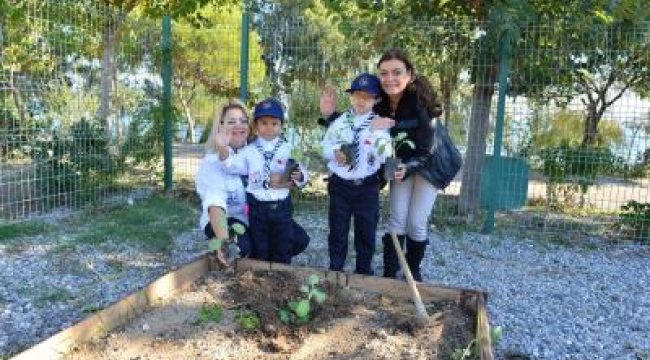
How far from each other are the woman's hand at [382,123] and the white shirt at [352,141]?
0.11 feet

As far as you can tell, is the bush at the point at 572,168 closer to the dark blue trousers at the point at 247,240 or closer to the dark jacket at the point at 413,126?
the dark jacket at the point at 413,126

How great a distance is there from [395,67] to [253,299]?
158cm

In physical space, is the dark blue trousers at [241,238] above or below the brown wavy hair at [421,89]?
below

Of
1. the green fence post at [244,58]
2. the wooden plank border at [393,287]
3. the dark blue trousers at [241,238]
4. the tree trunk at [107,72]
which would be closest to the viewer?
the wooden plank border at [393,287]

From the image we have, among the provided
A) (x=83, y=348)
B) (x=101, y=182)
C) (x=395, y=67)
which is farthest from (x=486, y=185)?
(x=83, y=348)

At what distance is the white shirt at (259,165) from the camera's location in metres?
3.46

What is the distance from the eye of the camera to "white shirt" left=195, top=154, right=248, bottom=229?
11.3ft

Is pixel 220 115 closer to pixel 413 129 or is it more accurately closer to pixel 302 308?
pixel 413 129

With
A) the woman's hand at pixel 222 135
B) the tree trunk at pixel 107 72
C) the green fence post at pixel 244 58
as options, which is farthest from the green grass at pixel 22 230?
the woman's hand at pixel 222 135

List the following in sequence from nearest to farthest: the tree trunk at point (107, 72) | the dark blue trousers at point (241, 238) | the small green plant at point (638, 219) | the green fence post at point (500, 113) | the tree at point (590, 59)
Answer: the dark blue trousers at point (241, 238) < the tree at point (590, 59) < the green fence post at point (500, 113) < the small green plant at point (638, 219) < the tree trunk at point (107, 72)

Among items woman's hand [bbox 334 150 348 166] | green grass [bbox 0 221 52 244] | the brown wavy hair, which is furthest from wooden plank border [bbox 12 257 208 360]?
green grass [bbox 0 221 52 244]

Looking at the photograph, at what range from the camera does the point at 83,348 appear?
220cm

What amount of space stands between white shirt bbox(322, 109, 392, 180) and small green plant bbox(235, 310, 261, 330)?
118 centimetres

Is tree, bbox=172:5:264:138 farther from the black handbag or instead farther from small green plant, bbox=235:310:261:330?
small green plant, bbox=235:310:261:330
